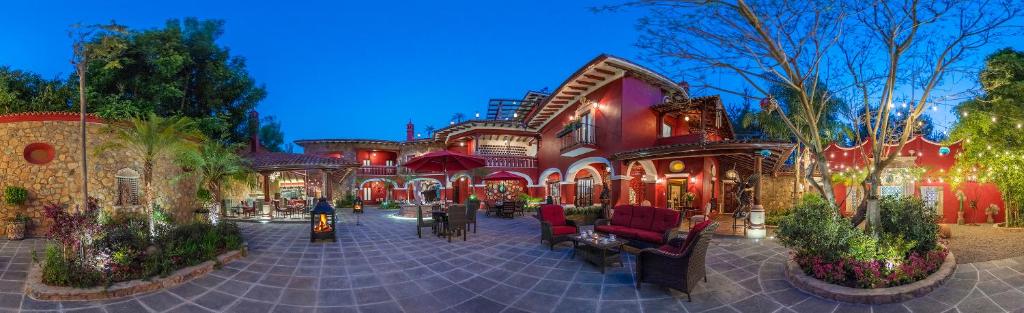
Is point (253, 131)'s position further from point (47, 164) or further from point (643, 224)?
point (643, 224)

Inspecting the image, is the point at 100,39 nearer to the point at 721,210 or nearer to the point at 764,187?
the point at 721,210

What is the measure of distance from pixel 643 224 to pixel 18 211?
15.4 meters

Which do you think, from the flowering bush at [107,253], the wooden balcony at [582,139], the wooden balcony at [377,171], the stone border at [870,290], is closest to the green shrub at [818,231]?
the stone border at [870,290]

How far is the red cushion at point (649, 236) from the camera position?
287 inches

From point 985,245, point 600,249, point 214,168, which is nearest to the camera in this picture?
point 600,249

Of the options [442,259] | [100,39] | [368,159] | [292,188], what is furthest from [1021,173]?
[292,188]

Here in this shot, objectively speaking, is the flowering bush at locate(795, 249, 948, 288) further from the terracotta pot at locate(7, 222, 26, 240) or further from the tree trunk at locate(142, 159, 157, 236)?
the terracotta pot at locate(7, 222, 26, 240)

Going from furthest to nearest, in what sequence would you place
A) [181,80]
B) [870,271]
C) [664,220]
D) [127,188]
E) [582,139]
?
[582,139] < [181,80] < [127,188] < [664,220] < [870,271]

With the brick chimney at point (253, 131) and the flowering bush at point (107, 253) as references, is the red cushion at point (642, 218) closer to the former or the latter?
the flowering bush at point (107, 253)

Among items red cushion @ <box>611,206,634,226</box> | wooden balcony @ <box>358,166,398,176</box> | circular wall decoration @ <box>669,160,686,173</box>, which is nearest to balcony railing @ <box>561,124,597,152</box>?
circular wall decoration @ <box>669,160,686,173</box>

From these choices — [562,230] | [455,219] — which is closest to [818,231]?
[562,230]

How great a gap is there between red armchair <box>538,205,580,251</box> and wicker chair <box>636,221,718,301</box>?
225 centimetres

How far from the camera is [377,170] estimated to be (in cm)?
2591

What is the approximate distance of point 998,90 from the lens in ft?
34.6
